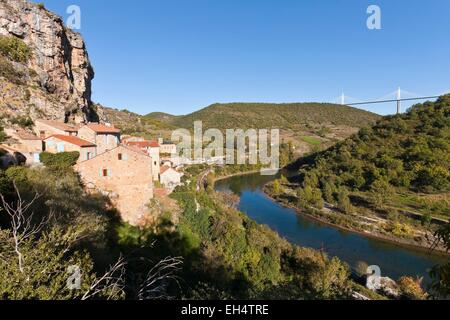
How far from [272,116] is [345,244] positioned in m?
101

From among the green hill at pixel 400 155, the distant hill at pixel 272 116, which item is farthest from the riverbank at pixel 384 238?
the distant hill at pixel 272 116

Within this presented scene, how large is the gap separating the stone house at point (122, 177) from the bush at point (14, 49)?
17.5m

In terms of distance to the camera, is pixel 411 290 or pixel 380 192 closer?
pixel 411 290

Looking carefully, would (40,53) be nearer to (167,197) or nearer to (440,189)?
(167,197)

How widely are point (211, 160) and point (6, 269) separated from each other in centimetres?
6172

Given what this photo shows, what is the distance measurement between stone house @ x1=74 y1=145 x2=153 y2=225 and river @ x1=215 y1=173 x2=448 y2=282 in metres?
17.3

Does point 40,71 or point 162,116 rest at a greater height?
point 162,116

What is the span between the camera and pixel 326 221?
3328cm

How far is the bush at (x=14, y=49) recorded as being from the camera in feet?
82.0

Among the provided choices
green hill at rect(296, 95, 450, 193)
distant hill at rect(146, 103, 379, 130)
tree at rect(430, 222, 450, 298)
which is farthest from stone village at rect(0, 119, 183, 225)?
distant hill at rect(146, 103, 379, 130)

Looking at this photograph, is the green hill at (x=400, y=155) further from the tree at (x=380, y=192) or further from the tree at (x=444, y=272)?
the tree at (x=444, y=272)

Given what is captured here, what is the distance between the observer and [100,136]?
75.8 feet

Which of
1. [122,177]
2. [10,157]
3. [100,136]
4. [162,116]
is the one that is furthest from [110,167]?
[162,116]

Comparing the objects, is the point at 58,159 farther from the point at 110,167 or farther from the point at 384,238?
the point at 384,238
